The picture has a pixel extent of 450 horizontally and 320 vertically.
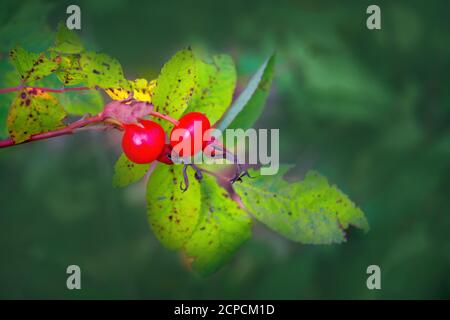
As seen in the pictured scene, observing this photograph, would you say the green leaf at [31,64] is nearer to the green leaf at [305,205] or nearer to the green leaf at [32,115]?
the green leaf at [32,115]

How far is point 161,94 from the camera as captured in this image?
277 mm

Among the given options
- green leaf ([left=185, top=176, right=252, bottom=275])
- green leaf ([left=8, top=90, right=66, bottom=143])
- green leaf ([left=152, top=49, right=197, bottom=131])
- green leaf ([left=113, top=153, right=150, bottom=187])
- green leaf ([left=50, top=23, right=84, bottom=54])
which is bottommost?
green leaf ([left=185, top=176, right=252, bottom=275])

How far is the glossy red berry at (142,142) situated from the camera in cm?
27

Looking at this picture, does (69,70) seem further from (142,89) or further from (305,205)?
(305,205)

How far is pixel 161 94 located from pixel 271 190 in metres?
0.09

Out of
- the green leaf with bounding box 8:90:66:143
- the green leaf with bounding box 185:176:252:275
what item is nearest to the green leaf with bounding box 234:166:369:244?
the green leaf with bounding box 185:176:252:275

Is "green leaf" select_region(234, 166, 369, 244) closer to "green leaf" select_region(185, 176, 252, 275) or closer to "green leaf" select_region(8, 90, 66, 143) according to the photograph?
"green leaf" select_region(185, 176, 252, 275)

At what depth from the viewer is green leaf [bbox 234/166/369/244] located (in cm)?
31

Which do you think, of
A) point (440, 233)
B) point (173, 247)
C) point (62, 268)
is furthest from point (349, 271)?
point (173, 247)

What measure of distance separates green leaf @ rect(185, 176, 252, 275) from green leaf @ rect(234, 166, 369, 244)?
0.01 m

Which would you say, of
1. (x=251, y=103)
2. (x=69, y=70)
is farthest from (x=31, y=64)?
(x=251, y=103)

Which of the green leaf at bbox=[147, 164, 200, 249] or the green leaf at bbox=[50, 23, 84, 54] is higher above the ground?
the green leaf at bbox=[50, 23, 84, 54]

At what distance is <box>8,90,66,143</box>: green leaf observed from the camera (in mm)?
259

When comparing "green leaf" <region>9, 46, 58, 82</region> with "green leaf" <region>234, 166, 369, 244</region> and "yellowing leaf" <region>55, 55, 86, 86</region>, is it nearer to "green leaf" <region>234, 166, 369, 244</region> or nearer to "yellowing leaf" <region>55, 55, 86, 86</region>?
"yellowing leaf" <region>55, 55, 86, 86</region>
